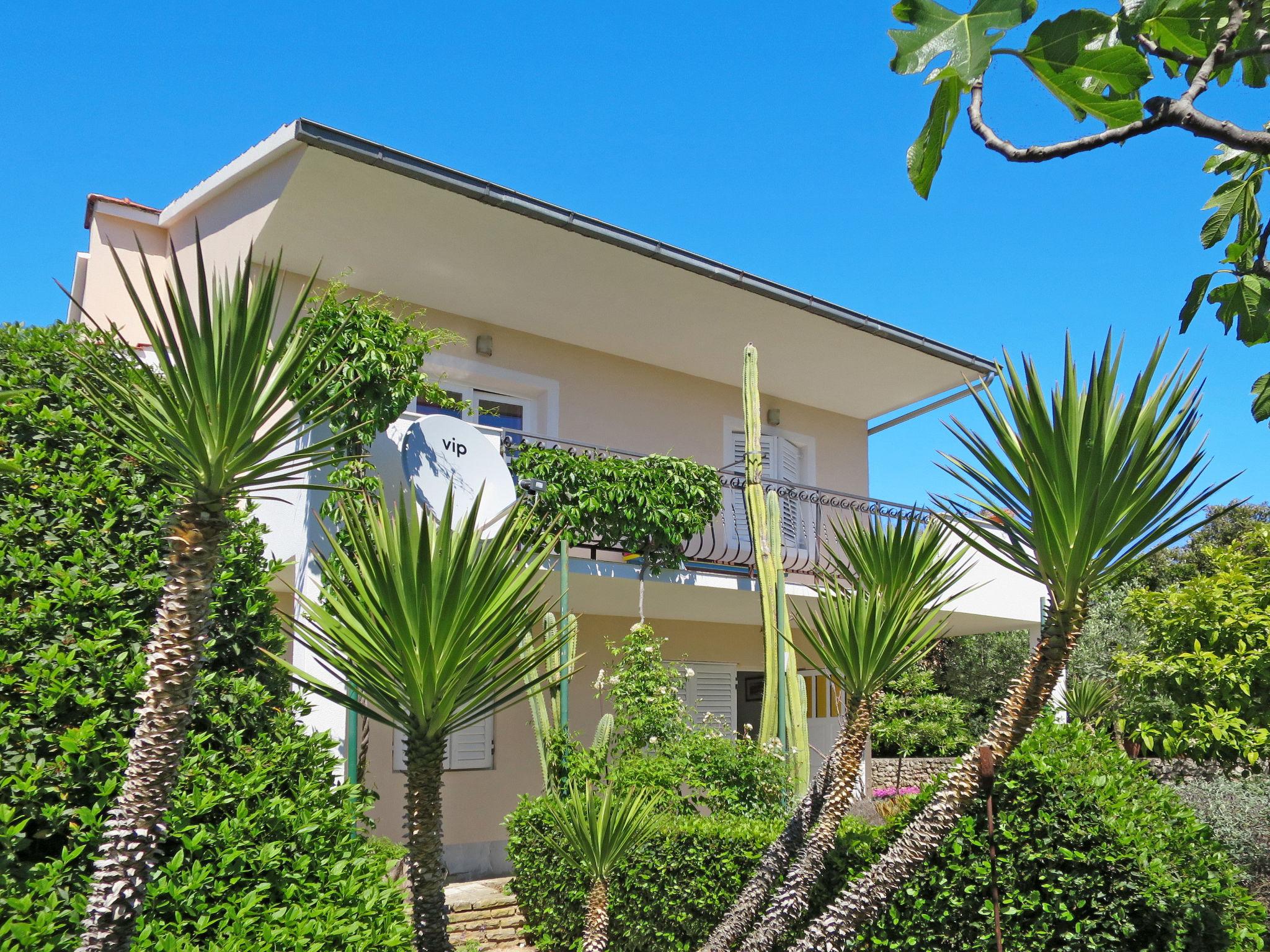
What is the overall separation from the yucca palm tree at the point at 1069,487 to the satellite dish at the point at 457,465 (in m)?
4.89

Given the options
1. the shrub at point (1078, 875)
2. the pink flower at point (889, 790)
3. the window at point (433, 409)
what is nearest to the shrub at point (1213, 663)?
the shrub at point (1078, 875)

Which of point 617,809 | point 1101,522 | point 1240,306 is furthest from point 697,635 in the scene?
point 1240,306

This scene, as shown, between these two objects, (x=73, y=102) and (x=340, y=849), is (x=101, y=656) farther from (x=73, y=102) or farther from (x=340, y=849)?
(x=73, y=102)

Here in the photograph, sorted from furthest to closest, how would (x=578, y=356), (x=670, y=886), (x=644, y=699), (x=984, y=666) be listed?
(x=984, y=666), (x=578, y=356), (x=644, y=699), (x=670, y=886)

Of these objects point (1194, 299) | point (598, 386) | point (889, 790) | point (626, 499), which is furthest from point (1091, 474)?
point (889, 790)

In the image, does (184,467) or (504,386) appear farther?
(504,386)

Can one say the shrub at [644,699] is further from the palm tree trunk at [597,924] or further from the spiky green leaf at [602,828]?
the palm tree trunk at [597,924]

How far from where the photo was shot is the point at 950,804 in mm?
4348

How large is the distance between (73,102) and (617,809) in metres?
7.87

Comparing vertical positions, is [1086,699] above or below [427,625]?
below

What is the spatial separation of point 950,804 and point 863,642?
104 cm

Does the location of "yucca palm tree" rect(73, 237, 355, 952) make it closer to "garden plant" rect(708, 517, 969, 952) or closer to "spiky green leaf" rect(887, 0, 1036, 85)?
"spiky green leaf" rect(887, 0, 1036, 85)

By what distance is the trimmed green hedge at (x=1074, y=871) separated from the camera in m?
4.74

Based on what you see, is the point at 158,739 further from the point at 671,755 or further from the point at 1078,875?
the point at 671,755
